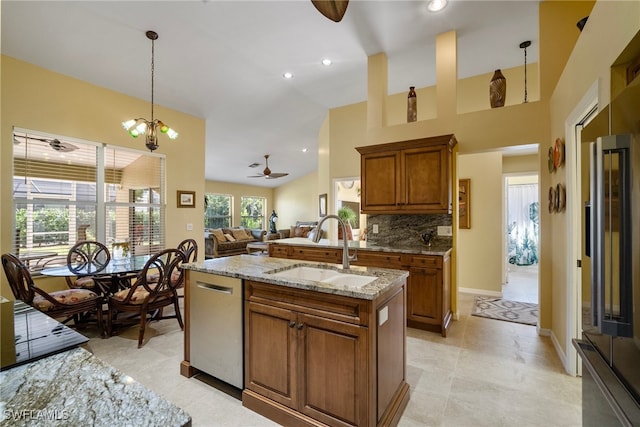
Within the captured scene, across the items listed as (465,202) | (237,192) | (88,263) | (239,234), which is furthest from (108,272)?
(237,192)

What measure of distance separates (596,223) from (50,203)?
5172 millimetres

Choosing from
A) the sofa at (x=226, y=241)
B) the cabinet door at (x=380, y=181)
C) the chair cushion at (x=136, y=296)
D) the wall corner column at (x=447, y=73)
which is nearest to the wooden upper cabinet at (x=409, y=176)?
the cabinet door at (x=380, y=181)

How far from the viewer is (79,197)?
3.87m

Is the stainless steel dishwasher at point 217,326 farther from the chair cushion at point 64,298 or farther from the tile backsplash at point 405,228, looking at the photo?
the tile backsplash at point 405,228

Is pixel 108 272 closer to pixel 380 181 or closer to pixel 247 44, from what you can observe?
pixel 247 44

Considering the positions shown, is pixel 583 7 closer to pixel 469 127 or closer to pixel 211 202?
pixel 469 127

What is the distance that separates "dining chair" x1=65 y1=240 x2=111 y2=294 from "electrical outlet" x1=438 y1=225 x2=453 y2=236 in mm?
3988

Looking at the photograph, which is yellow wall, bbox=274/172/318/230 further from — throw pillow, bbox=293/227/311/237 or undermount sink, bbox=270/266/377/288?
undermount sink, bbox=270/266/377/288

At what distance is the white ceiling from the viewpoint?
3.00 m

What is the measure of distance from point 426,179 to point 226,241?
7.19m

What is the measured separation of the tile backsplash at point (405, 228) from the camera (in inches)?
141

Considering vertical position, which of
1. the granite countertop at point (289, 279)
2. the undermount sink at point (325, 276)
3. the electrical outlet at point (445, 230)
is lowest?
the undermount sink at point (325, 276)

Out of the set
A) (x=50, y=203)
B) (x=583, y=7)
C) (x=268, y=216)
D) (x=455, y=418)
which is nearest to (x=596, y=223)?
(x=455, y=418)

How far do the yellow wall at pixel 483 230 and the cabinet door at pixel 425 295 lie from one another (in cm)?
217
